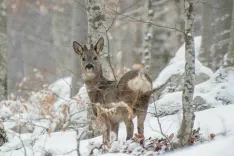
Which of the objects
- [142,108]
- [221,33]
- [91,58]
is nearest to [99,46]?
[91,58]

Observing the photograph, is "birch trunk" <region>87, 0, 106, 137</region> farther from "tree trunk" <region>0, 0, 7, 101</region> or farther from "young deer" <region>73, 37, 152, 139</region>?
"tree trunk" <region>0, 0, 7, 101</region>

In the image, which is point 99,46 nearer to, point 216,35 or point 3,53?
point 3,53

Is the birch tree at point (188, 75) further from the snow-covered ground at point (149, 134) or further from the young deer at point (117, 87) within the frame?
the young deer at point (117, 87)

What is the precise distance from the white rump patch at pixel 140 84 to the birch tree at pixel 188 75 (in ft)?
2.66

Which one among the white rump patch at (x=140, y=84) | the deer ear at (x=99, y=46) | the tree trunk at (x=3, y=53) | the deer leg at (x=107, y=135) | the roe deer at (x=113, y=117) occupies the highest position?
the tree trunk at (x=3, y=53)

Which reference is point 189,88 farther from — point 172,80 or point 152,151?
point 172,80

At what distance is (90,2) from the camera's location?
9.58 metres

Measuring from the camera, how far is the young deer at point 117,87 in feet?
24.8

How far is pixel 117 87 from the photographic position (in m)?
7.86

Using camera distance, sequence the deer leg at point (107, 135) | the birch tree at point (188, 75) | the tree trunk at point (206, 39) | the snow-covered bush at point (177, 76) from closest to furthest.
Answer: the birch tree at point (188, 75) < the deer leg at point (107, 135) < the snow-covered bush at point (177, 76) < the tree trunk at point (206, 39)

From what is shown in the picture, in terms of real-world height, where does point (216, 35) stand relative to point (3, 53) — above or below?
above

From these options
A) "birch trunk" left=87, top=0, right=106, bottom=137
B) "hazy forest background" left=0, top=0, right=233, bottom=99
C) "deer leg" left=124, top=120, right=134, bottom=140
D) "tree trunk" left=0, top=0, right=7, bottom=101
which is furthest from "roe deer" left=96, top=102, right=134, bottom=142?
"tree trunk" left=0, top=0, right=7, bottom=101

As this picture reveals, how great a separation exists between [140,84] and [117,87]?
46 cm

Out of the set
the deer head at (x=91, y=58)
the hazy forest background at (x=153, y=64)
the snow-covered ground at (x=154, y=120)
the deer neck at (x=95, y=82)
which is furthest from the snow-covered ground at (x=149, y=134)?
the deer head at (x=91, y=58)
